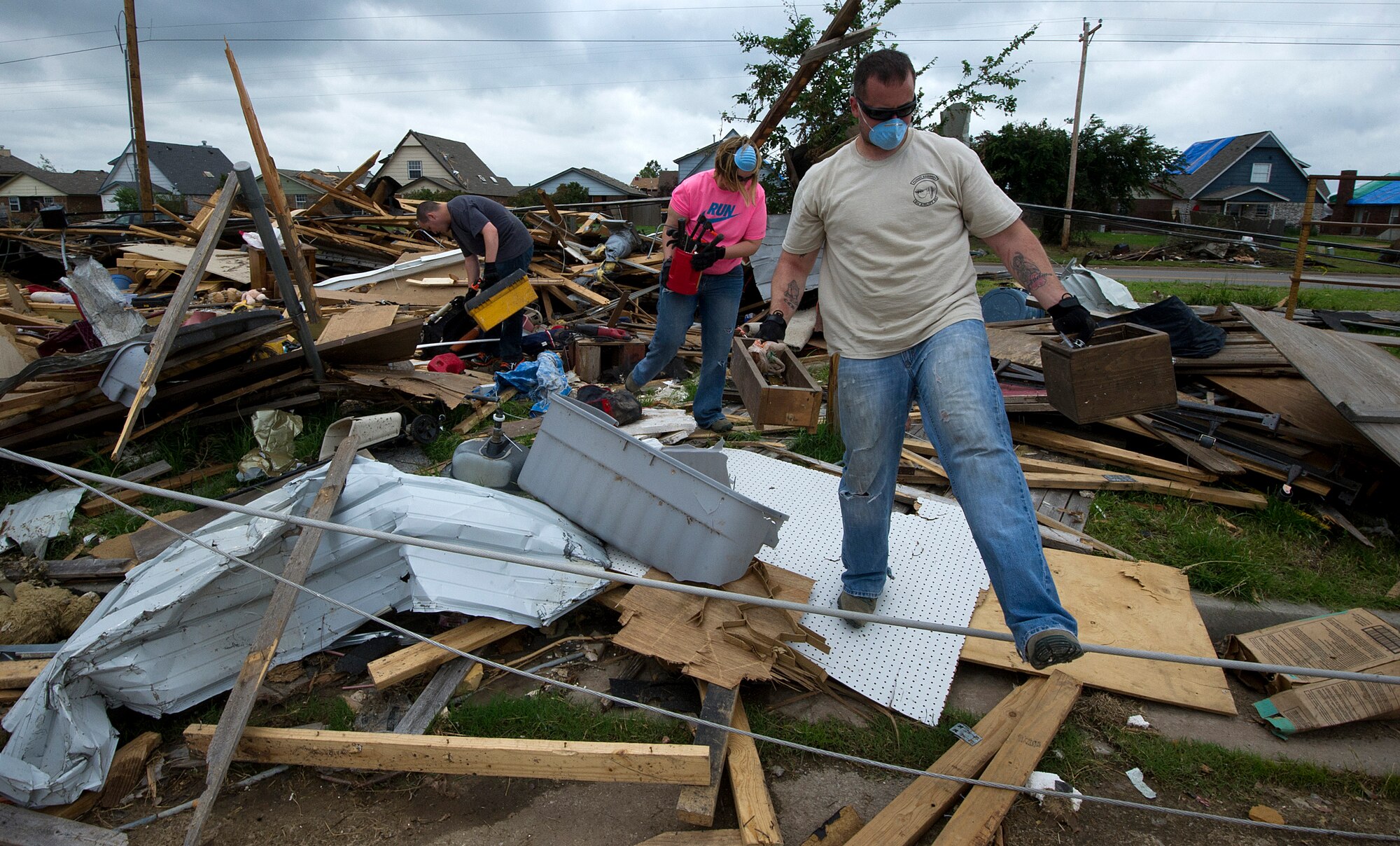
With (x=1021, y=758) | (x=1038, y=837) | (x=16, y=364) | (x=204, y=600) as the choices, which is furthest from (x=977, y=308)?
(x=16, y=364)

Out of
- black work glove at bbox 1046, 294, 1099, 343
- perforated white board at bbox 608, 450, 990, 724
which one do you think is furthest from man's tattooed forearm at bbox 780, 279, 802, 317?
perforated white board at bbox 608, 450, 990, 724

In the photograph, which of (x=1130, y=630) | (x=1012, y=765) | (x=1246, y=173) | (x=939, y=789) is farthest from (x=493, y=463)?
(x=1246, y=173)

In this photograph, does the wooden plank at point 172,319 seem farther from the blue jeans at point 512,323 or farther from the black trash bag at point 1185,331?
the black trash bag at point 1185,331

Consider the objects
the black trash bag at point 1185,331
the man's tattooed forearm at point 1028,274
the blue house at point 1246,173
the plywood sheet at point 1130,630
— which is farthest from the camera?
the blue house at point 1246,173

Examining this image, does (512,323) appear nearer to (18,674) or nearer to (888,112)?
(18,674)

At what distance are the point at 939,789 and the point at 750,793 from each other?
1.87 ft

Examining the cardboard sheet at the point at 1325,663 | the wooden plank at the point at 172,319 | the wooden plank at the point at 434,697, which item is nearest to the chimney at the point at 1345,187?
the cardboard sheet at the point at 1325,663

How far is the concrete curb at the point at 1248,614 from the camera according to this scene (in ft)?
10.7

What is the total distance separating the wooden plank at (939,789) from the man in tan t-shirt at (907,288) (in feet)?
2.59

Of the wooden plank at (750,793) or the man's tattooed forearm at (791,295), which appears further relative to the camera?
the man's tattooed forearm at (791,295)

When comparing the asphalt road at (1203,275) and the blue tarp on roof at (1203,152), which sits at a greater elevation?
the blue tarp on roof at (1203,152)

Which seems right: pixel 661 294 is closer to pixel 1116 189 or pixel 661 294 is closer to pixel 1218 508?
pixel 1218 508

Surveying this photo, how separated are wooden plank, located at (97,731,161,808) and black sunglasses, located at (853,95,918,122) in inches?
126

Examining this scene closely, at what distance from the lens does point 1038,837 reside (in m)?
2.12
